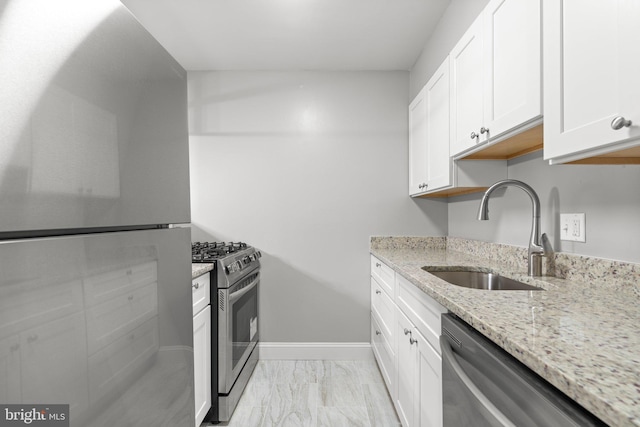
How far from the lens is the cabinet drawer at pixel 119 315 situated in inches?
19.7

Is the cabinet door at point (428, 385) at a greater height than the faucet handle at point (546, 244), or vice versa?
the faucet handle at point (546, 244)

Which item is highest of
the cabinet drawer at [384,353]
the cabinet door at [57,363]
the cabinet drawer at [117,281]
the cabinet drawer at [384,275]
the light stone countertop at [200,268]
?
the cabinet drawer at [117,281]

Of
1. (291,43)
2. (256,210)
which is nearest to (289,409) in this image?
(256,210)

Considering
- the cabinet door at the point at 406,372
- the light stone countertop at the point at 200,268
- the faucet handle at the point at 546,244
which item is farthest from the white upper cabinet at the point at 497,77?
the light stone countertop at the point at 200,268

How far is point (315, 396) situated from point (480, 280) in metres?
1.35

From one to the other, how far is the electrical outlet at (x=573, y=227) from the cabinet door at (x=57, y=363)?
166cm

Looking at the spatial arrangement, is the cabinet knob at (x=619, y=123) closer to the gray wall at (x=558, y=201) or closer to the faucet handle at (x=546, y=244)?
the gray wall at (x=558, y=201)

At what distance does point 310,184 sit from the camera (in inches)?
123

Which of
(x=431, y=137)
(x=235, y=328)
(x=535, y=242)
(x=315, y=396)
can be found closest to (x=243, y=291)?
(x=235, y=328)

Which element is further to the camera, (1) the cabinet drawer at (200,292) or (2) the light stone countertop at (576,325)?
(1) the cabinet drawer at (200,292)

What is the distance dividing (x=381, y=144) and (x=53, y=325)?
115 inches

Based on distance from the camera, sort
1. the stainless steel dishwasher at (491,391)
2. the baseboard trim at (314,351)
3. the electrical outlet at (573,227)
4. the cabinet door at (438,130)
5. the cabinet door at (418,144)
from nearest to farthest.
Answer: the stainless steel dishwasher at (491,391) → the electrical outlet at (573,227) → the cabinet door at (438,130) → the cabinet door at (418,144) → the baseboard trim at (314,351)

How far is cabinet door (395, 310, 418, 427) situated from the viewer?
163cm

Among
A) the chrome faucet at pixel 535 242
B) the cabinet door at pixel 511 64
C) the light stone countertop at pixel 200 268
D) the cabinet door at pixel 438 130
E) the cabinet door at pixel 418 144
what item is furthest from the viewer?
the cabinet door at pixel 418 144
